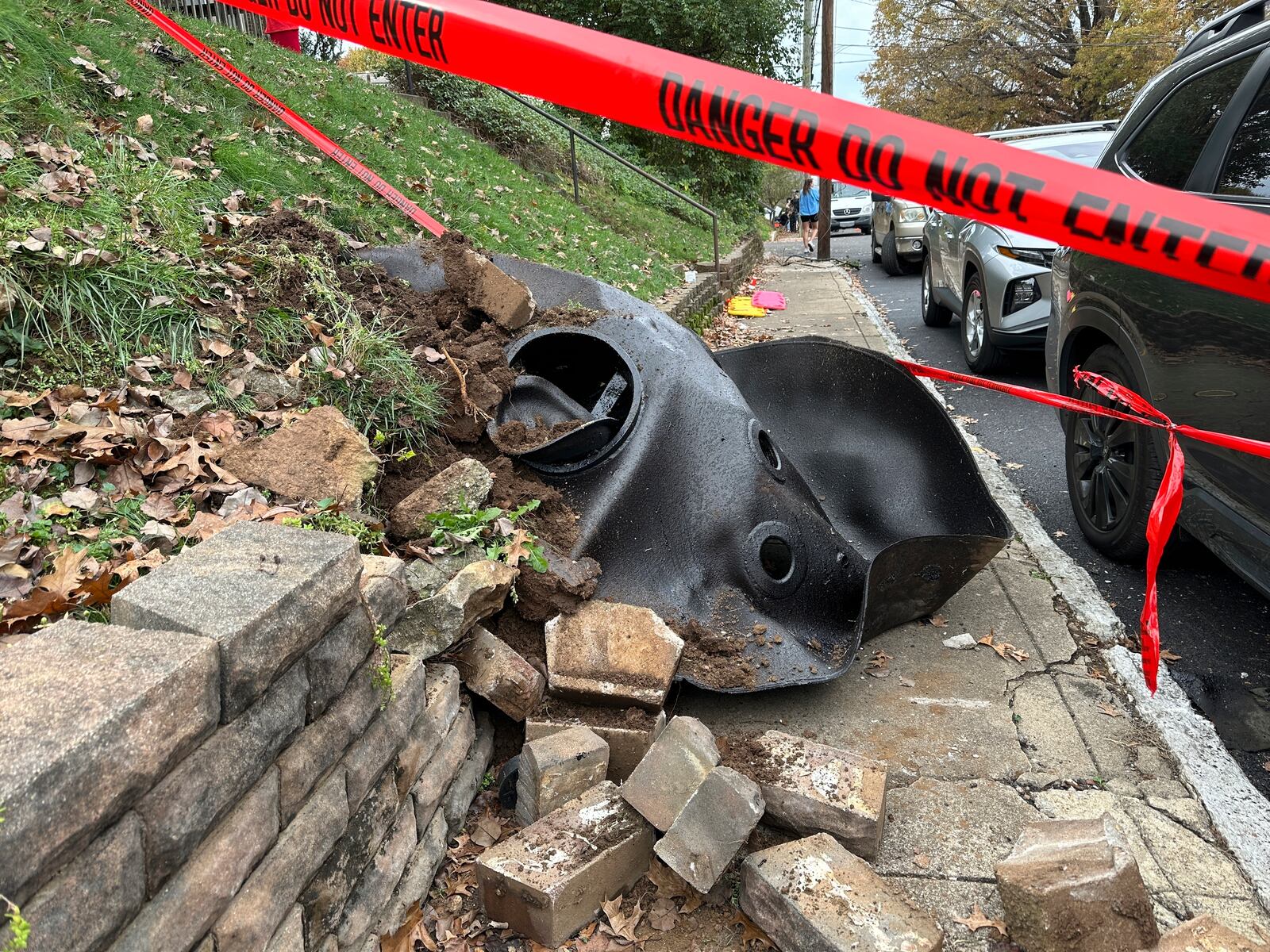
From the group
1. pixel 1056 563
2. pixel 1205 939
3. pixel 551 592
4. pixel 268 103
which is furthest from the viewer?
pixel 268 103

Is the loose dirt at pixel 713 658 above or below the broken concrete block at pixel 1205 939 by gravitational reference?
below

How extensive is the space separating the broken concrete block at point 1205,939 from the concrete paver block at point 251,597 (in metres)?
2.00

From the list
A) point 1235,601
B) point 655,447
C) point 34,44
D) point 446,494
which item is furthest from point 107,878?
point 34,44

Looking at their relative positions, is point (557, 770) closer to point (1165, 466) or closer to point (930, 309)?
point (1165, 466)

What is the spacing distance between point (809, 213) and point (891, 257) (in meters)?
6.48

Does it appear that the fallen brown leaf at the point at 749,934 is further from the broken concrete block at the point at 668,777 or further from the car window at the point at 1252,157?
the car window at the point at 1252,157

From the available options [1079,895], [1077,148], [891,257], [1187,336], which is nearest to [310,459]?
[1079,895]

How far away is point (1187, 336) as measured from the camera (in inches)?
116

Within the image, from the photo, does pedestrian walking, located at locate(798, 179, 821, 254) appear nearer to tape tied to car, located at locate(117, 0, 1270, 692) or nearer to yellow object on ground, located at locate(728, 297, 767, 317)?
yellow object on ground, located at locate(728, 297, 767, 317)

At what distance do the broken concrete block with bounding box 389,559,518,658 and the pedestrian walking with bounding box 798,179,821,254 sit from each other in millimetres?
17578

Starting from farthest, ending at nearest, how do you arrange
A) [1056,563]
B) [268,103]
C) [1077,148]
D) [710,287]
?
[710,287] < [1077,148] < [268,103] < [1056,563]

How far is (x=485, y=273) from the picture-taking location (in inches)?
148

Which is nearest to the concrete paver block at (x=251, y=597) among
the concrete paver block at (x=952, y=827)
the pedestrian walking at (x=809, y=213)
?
the concrete paver block at (x=952, y=827)

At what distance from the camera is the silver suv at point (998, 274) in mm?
6438
